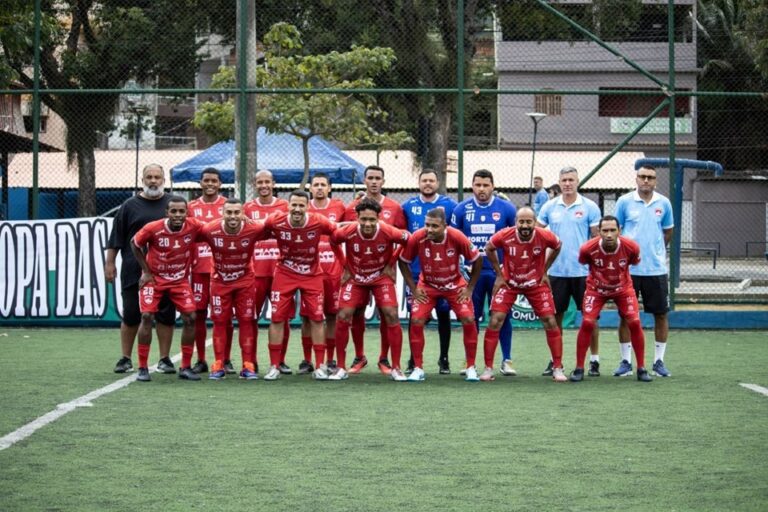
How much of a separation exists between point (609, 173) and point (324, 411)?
29.0 metres

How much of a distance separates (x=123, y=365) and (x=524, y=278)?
387 cm

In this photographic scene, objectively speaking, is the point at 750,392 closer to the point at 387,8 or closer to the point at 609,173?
the point at 387,8

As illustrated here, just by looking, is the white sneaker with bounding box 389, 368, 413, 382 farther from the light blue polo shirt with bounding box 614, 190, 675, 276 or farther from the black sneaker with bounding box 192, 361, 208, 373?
the light blue polo shirt with bounding box 614, 190, 675, 276

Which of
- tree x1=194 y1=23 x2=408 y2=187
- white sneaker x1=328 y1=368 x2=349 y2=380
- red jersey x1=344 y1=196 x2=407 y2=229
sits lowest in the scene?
white sneaker x1=328 y1=368 x2=349 y2=380

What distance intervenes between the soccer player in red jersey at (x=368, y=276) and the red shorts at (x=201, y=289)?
1.33 meters

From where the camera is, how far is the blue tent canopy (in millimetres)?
23250

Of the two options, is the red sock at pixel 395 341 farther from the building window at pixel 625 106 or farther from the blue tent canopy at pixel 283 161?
the building window at pixel 625 106

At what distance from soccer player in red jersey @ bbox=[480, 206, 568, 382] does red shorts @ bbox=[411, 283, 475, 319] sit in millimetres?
243

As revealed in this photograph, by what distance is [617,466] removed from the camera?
23.1ft

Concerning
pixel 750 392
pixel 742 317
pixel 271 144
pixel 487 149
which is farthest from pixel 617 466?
pixel 487 149

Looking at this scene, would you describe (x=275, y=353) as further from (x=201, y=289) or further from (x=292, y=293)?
(x=201, y=289)

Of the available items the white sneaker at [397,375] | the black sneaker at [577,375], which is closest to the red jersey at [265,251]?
the white sneaker at [397,375]

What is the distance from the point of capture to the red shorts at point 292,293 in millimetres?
11547

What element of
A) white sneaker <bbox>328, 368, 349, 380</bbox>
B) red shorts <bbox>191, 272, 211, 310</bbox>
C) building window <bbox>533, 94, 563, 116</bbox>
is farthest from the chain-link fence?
white sneaker <bbox>328, 368, 349, 380</bbox>
